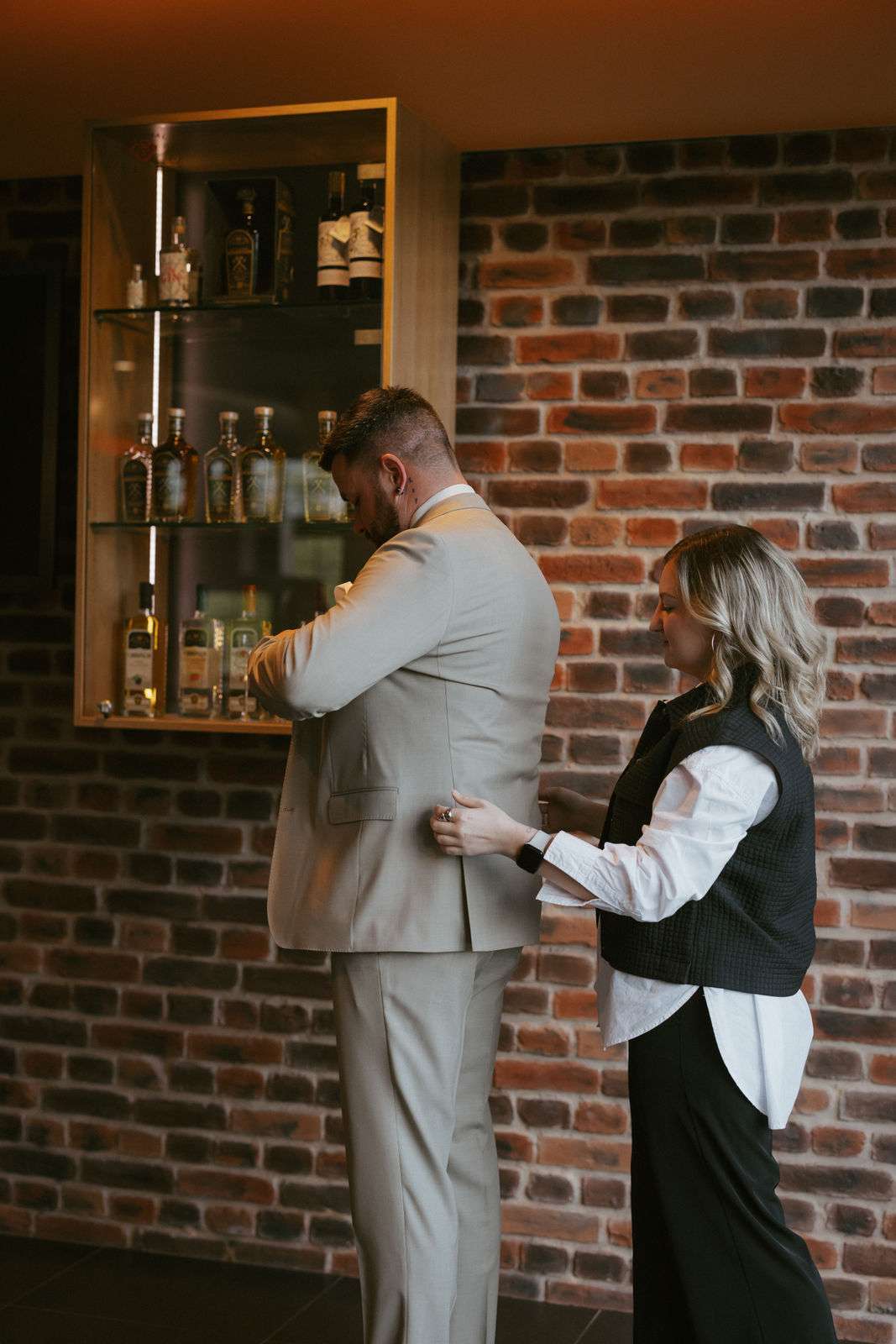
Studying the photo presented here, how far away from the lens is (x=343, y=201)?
288 cm

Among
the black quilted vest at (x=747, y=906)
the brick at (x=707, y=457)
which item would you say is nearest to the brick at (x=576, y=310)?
the brick at (x=707, y=457)

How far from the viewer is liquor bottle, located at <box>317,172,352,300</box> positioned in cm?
286

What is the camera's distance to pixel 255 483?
299cm

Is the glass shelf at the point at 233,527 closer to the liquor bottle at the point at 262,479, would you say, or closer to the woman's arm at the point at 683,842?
the liquor bottle at the point at 262,479

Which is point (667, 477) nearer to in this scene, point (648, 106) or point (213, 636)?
point (648, 106)

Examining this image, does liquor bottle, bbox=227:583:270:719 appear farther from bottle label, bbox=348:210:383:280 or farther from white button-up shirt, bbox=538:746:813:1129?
white button-up shirt, bbox=538:746:813:1129

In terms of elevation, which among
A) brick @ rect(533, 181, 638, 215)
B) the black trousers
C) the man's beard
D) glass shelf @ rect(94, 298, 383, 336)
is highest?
brick @ rect(533, 181, 638, 215)

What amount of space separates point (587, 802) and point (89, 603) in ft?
3.85

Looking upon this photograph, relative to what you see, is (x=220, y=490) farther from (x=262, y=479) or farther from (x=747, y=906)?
(x=747, y=906)

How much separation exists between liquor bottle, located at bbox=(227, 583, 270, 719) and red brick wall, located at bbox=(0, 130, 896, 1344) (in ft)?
0.85

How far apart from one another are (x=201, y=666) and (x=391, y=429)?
3.07 ft

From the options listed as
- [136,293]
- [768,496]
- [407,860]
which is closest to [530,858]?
[407,860]

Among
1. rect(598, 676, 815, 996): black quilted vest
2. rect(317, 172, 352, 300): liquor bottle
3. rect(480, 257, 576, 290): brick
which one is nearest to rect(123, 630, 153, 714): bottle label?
rect(317, 172, 352, 300): liquor bottle

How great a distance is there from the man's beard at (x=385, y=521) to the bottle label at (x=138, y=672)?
83cm
